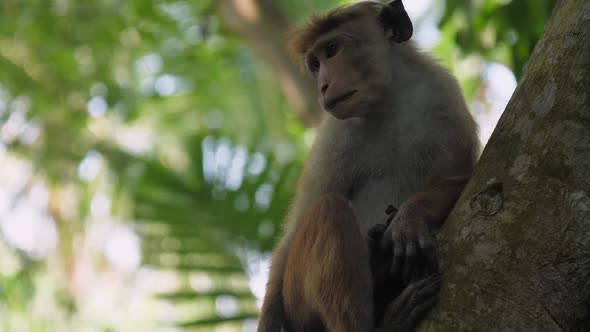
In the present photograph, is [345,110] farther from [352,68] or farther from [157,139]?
[157,139]

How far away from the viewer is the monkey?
13.5ft

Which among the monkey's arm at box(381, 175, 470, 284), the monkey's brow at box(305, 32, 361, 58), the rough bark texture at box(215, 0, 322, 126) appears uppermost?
the rough bark texture at box(215, 0, 322, 126)

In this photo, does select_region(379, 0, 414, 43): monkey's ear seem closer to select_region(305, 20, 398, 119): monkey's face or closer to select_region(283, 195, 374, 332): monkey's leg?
select_region(305, 20, 398, 119): monkey's face

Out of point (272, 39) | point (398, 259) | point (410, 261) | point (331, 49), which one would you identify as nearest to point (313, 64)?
point (331, 49)

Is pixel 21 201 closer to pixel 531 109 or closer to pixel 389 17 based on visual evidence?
pixel 389 17

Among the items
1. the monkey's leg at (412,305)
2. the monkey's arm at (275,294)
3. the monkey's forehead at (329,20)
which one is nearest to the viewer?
the monkey's leg at (412,305)

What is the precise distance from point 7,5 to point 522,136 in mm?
10056

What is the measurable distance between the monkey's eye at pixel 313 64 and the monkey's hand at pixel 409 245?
179 cm

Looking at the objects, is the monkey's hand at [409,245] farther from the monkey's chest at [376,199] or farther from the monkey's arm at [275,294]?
the monkey's arm at [275,294]

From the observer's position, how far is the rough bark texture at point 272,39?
9508 mm

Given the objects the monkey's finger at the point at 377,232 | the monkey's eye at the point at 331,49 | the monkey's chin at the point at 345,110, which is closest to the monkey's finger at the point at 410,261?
the monkey's finger at the point at 377,232

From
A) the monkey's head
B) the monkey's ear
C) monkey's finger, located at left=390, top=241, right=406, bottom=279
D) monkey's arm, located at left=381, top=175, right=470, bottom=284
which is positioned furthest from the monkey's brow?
monkey's finger, located at left=390, top=241, right=406, bottom=279

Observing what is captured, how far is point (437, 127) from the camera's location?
5195 millimetres

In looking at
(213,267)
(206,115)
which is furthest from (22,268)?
(213,267)
